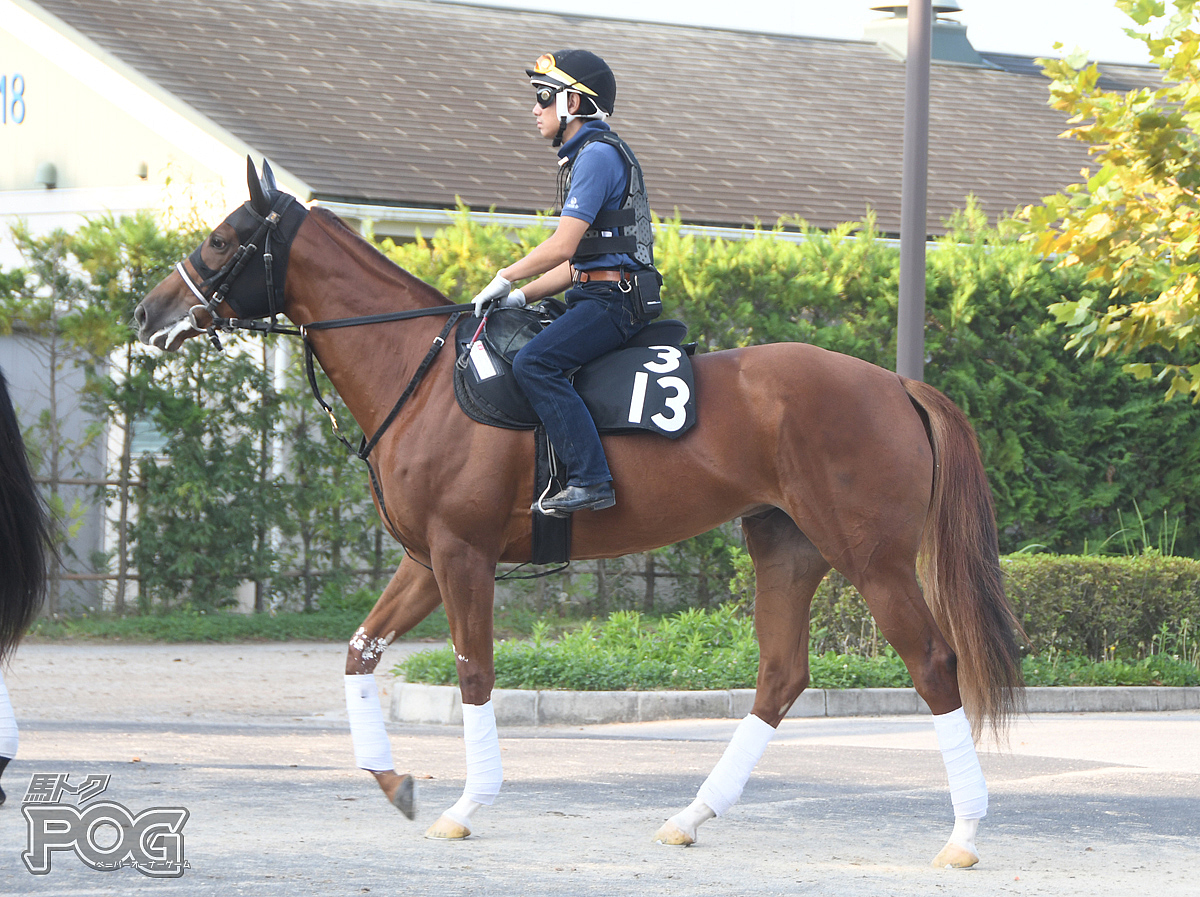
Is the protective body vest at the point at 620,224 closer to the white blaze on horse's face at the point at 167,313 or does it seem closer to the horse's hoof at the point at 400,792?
the white blaze on horse's face at the point at 167,313

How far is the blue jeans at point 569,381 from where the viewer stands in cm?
597

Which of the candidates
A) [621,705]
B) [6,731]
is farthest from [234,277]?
[621,705]

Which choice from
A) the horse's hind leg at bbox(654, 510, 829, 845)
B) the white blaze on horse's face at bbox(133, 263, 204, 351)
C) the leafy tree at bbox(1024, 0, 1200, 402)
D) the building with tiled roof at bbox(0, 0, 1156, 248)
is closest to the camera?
the horse's hind leg at bbox(654, 510, 829, 845)

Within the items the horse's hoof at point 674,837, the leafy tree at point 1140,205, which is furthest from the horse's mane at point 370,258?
the leafy tree at point 1140,205

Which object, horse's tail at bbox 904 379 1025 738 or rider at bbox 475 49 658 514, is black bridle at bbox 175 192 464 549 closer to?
rider at bbox 475 49 658 514

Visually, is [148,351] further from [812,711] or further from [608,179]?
[608,179]

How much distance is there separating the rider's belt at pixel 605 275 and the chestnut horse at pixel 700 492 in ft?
1.58

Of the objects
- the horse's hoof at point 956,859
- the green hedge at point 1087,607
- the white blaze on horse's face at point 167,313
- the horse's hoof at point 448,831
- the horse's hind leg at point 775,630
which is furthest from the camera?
the green hedge at point 1087,607

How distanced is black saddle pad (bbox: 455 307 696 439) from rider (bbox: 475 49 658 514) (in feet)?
0.33

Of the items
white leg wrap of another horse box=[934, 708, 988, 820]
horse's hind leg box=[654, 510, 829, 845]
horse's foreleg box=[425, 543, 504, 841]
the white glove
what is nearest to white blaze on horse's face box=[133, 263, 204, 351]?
the white glove

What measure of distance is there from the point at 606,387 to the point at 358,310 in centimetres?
113

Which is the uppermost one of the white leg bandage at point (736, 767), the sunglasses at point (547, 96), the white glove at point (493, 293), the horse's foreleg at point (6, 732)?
the sunglasses at point (547, 96)

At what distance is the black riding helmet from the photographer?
6.32 meters

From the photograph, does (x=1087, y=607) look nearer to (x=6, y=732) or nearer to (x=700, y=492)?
(x=700, y=492)
